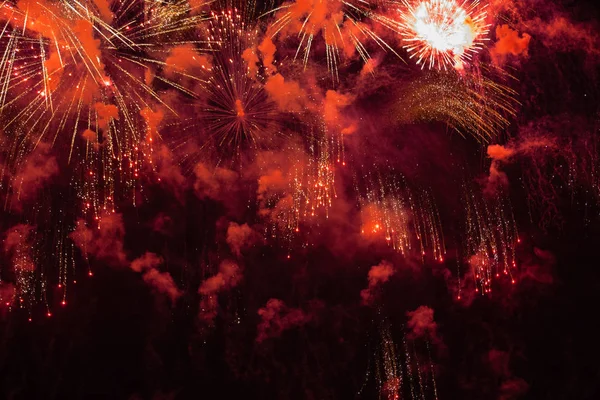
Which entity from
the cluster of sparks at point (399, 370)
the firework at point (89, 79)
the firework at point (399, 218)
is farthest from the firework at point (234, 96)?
the cluster of sparks at point (399, 370)

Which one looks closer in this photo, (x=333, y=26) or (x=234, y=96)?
(x=333, y=26)

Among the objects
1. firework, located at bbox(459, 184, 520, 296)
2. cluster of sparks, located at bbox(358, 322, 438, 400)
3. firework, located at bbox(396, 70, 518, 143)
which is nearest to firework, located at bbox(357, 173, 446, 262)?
firework, located at bbox(459, 184, 520, 296)

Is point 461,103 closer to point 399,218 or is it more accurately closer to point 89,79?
point 399,218

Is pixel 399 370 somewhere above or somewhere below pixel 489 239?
below

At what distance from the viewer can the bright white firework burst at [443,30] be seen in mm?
4691

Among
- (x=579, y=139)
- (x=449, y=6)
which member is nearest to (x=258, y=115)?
(x=449, y=6)

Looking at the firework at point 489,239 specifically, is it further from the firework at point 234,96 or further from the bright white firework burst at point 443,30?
the firework at point 234,96

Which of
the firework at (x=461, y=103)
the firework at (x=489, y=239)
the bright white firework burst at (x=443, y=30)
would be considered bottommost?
the firework at (x=489, y=239)

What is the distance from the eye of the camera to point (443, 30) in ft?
15.3

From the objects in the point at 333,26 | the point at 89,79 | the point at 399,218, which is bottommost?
the point at 399,218

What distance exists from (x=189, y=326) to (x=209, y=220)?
150cm

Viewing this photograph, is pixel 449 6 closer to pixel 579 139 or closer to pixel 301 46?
pixel 301 46

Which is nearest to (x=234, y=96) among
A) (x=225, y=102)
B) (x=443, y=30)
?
(x=225, y=102)

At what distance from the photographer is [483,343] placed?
5746 millimetres
